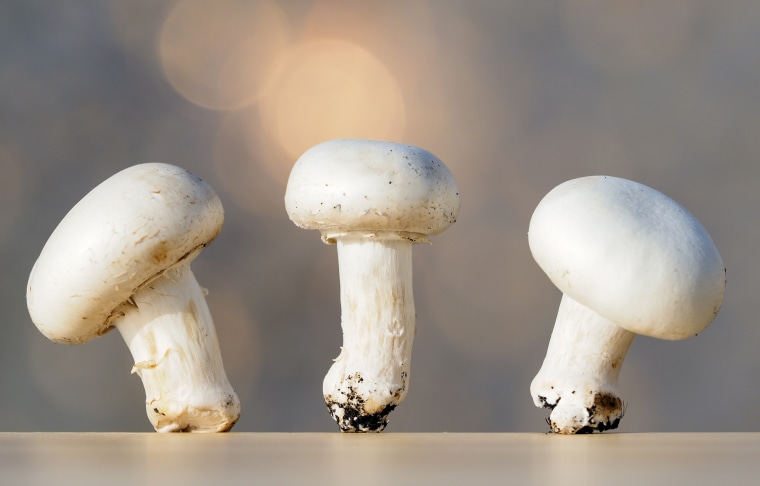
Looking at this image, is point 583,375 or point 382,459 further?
point 583,375

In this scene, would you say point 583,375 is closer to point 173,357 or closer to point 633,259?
point 633,259

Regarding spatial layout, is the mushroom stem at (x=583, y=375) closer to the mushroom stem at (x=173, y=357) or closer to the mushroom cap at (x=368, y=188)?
the mushroom cap at (x=368, y=188)

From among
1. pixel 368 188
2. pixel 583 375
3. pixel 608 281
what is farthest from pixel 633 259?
pixel 368 188

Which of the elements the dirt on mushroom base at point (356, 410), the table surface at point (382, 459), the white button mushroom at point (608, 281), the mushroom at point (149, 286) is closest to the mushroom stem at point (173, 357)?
the mushroom at point (149, 286)

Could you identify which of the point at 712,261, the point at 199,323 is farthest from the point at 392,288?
the point at 712,261

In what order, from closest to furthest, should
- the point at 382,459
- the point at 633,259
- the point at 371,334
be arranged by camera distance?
the point at 382,459 < the point at 633,259 < the point at 371,334

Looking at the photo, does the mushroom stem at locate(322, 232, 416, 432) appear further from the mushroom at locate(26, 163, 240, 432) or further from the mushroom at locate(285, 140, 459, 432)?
the mushroom at locate(26, 163, 240, 432)

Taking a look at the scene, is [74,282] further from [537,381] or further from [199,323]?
[537,381]
